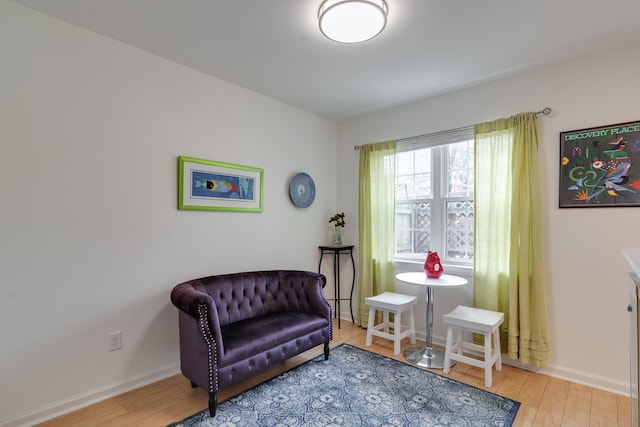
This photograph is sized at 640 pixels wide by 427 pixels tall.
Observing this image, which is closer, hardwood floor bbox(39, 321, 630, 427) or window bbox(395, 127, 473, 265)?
hardwood floor bbox(39, 321, 630, 427)

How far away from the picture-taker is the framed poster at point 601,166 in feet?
7.48

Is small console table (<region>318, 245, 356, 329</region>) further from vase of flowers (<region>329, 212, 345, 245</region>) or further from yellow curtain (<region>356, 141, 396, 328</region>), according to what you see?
yellow curtain (<region>356, 141, 396, 328</region>)

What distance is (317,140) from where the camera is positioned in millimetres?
3973

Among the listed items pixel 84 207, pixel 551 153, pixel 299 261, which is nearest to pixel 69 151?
pixel 84 207

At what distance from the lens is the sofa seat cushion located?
2.15m

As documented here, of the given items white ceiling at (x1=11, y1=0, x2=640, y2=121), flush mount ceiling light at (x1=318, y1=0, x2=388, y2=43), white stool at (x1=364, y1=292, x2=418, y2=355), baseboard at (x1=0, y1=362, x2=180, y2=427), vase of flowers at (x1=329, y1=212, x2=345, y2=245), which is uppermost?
white ceiling at (x1=11, y1=0, x2=640, y2=121)

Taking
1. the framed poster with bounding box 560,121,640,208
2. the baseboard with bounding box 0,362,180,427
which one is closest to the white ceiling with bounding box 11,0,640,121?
the framed poster with bounding box 560,121,640,208

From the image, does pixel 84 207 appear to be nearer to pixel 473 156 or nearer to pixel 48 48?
pixel 48 48

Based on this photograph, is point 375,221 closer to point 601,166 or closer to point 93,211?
point 601,166

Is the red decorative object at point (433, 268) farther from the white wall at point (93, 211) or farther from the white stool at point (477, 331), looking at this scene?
the white wall at point (93, 211)

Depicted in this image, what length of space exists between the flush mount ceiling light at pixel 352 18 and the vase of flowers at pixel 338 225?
2.19m

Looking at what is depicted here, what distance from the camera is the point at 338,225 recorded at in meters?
3.95

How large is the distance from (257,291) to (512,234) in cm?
228

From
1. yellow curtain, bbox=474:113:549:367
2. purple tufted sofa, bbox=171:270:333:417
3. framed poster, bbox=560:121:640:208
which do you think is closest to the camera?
purple tufted sofa, bbox=171:270:333:417
